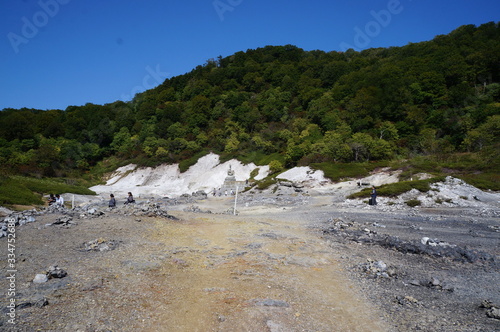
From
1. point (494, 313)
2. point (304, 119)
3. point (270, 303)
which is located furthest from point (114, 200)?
point (304, 119)

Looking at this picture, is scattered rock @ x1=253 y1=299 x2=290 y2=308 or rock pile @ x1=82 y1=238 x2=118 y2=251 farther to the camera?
rock pile @ x1=82 y1=238 x2=118 y2=251

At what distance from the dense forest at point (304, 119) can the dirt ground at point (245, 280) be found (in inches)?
1310

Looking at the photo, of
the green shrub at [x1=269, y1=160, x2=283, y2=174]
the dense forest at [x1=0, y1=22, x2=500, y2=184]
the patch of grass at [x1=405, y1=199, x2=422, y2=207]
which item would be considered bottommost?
the patch of grass at [x1=405, y1=199, x2=422, y2=207]

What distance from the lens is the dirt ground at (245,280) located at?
5223 millimetres

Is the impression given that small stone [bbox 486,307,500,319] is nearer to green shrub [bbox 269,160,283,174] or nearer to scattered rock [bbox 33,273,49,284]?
scattered rock [bbox 33,273,49,284]

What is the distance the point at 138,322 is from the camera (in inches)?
197

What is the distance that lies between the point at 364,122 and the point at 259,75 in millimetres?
48326

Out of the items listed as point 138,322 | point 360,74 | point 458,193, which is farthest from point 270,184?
point 360,74

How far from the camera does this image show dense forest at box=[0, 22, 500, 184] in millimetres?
46031

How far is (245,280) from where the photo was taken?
7273mm

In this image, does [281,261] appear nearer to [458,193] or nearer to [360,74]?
[458,193]

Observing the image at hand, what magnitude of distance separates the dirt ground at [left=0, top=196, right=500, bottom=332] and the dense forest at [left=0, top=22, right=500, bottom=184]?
33268 millimetres

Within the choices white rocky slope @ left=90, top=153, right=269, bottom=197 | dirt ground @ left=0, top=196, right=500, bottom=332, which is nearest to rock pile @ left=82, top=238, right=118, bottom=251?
dirt ground @ left=0, top=196, right=500, bottom=332

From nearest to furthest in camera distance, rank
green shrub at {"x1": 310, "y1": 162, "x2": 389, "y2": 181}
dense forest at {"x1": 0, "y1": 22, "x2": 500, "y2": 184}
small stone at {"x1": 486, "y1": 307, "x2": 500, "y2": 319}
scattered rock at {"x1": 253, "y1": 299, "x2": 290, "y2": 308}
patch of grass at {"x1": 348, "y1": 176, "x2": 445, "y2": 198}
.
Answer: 1. small stone at {"x1": 486, "y1": 307, "x2": 500, "y2": 319}
2. scattered rock at {"x1": 253, "y1": 299, "x2": 290, "y2": 308}
3. patch of grass at {"x1": 348, "y1": 176, "x2": 445, "y2": 198}
4. green shrub at {"x1": 310, "y1": 162, "x2": 389, "y2": 181}
5. dense forest at {"x1": 0, "y1": 22, "x2": 500, "y2": 184}
